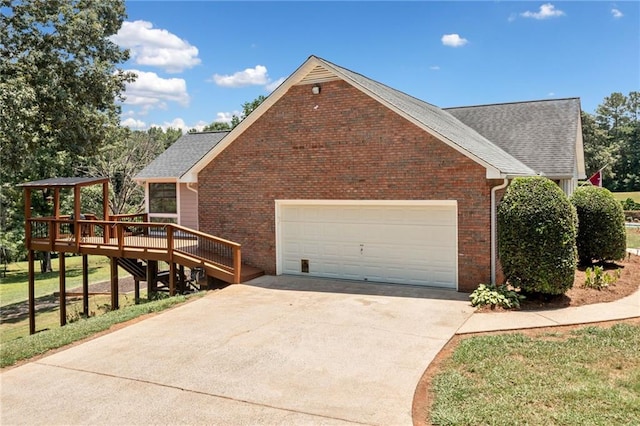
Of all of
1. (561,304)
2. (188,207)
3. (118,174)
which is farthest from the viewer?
(118,174)

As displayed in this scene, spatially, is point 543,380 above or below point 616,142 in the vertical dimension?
below

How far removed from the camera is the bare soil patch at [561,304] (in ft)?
17.3

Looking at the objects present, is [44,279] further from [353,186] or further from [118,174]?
[353,186]

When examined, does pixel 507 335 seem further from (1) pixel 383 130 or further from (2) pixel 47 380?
(2) pixel 47 380

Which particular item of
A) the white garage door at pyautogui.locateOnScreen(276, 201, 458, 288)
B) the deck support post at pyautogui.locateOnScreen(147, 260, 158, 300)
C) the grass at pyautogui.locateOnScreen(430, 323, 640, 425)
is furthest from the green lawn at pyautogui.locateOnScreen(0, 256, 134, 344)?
the grass at pyautogui.locateOnScreen(430, 323, 640, 425)

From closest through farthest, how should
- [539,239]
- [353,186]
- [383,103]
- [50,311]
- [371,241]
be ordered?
[539,239], [383,103], [353,186], [371,241], [50,311]

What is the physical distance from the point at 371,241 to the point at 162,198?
10769 millimetres

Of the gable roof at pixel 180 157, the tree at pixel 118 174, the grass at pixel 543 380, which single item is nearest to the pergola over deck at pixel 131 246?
the gable roof at pixel 180 157

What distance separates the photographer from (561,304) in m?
9.14

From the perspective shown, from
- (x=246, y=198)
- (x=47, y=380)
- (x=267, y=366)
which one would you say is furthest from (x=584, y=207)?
(x=47, y=380)

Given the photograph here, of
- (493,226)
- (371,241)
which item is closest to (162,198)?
(371,241)

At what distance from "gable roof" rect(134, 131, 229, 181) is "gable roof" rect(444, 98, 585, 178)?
1103 centimetres

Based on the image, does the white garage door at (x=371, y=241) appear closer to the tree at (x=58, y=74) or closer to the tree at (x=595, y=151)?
the tree at (x=58, y=74)

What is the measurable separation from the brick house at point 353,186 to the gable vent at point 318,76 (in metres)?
0.03
